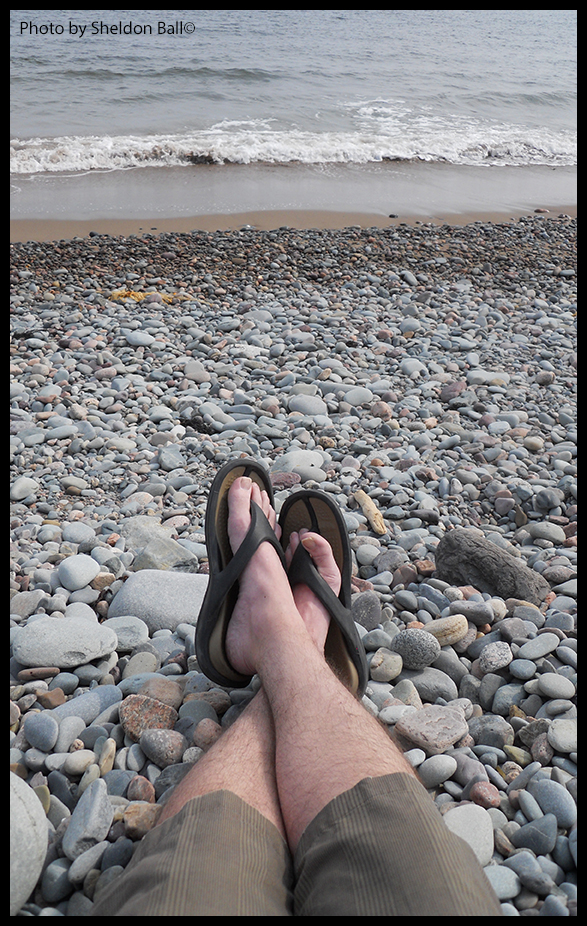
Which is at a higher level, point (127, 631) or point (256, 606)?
point (256, 606)

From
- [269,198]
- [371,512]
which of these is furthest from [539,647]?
[269,198]

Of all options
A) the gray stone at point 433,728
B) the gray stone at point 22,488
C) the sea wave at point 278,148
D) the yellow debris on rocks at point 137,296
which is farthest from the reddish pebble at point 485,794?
the sea wave at point 278,148

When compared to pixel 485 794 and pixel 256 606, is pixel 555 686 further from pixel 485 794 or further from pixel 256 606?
pixel 256 606

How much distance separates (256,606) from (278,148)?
29.2 ft

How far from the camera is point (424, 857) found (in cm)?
88

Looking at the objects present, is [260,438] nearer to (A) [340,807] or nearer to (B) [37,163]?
(A) [340,807]

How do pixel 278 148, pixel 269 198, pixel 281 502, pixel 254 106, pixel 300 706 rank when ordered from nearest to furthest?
pixel 300 706
pixel 281 502
pixel 269 198
pixel 278 148
pixel 254 106

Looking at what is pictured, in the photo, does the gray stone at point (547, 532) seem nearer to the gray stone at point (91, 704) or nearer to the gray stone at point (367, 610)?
the gray stone at point (367, 610)

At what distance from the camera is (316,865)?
927 millimetres

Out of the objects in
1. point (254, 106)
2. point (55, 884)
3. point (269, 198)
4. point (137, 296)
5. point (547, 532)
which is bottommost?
point (55, 884)

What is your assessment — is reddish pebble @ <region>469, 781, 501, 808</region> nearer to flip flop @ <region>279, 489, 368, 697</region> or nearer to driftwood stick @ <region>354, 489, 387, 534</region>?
flip flop @ <region>279, 489, 368, 697</region>

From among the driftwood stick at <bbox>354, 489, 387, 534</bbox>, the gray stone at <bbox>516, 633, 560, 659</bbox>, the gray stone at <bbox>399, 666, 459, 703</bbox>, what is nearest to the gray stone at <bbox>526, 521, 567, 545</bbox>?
the driftwood stick at <bbox>354, 489, 387, 534</bbox>

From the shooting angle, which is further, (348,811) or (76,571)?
(76,571)

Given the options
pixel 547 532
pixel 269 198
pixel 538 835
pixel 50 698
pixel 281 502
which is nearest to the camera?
pixel 538 835
